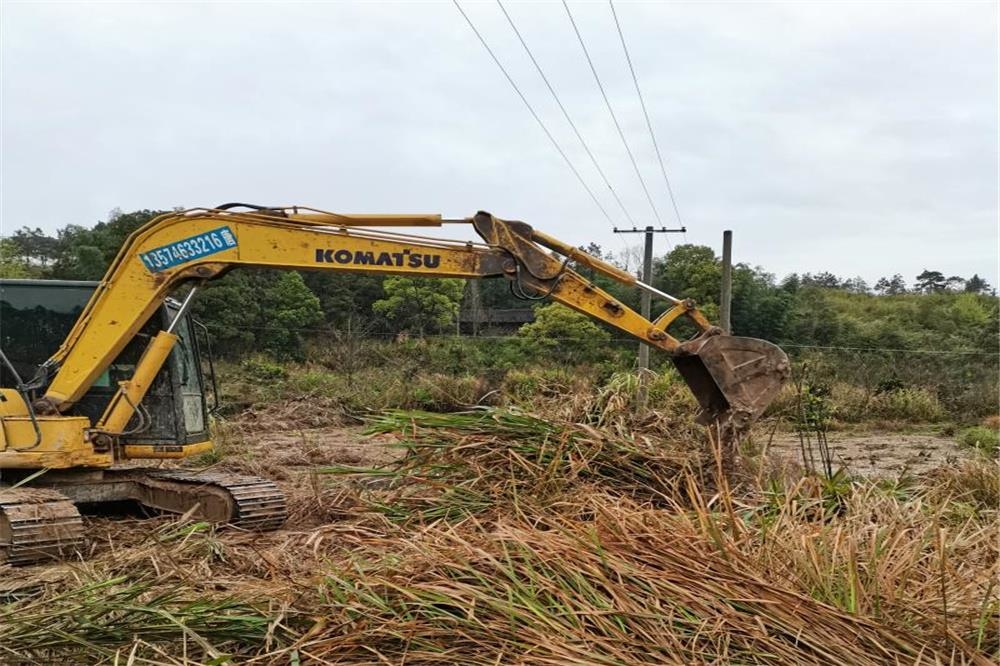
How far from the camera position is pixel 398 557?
3486mm

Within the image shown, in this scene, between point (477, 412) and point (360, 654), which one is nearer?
point (360, 654)

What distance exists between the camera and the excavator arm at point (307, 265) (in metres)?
6.14

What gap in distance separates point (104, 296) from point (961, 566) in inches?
234

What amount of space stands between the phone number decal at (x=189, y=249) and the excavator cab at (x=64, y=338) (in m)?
0.51

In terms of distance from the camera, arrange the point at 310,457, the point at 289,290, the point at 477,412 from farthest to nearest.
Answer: the point at 289,290 < the point at 310,457 < the point at 477,412

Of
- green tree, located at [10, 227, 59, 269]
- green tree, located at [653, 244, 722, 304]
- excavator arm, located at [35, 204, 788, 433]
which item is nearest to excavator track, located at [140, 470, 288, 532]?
excavator arm, located at [35, 204, 788, 433]

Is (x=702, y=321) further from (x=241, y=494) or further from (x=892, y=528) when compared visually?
(x=241, y=494)

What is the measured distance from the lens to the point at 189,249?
20.5ft

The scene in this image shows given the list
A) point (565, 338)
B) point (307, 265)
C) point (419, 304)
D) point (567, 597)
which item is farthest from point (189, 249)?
point (419, 304)

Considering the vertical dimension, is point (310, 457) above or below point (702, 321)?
below

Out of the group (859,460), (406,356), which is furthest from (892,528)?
(406,356)

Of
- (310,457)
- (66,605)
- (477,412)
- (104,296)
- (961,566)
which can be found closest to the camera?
(66,605)

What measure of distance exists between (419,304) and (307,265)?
2301 cm

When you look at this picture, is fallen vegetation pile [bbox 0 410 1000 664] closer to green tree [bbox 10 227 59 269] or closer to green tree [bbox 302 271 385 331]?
green tree [bbox 302 271 385 331]
